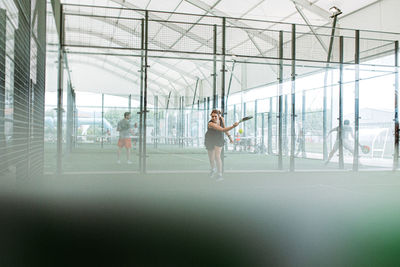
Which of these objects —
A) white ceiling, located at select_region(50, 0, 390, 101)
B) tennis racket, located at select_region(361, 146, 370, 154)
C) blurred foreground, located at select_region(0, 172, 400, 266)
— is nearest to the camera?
blurred foreground, located at select_region(0, 172, 400, 266)

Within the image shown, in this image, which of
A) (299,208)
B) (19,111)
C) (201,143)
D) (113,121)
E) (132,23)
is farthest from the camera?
(201,143)

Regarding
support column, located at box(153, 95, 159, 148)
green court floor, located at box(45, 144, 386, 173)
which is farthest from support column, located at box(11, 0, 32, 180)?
support column, located at box(153, 95, 159, 148)

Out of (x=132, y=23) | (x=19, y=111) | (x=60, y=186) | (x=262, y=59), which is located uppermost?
(x=132, y=23)

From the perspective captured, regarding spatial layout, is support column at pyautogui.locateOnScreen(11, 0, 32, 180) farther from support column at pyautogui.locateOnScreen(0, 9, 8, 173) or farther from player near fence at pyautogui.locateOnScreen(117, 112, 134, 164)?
player near fence at pyautogui.locateOnScreen(117, 112, 134, 164)

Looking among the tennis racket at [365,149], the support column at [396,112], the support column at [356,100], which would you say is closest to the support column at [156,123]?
the support column at [356,100]

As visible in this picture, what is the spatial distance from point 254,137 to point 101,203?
10.4 meters

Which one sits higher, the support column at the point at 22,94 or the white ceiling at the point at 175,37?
the white ceiling at the point at 175,37

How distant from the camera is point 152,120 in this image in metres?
11.2

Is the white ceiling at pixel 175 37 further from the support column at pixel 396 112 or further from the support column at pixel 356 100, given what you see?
the support column at pixel 396 112

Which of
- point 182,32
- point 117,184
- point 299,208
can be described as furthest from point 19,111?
point 182,32

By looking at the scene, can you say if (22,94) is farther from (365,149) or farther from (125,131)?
(365,149)

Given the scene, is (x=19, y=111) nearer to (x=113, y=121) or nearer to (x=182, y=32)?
(x=182, y=32)

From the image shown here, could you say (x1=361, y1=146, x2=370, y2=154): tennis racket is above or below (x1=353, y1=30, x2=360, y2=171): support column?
below

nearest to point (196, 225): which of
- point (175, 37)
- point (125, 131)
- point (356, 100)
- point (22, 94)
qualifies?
point (22, 94)
